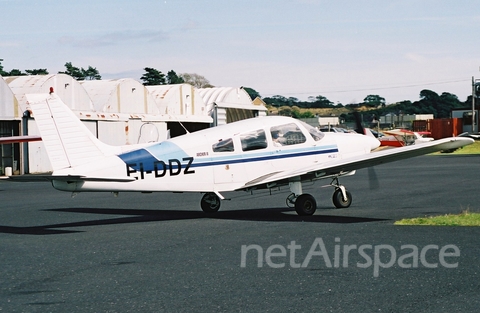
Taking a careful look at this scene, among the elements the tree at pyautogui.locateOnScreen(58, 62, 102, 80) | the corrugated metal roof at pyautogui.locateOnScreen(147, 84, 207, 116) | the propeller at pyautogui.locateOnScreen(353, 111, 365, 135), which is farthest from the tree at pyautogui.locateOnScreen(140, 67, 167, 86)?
the propeller at pyautogui.locateOnScreen(353, 111, 365, 135)

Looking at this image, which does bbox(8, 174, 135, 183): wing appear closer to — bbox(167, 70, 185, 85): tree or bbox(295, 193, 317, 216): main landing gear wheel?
bbox(295, 193, 317, 216): main landing gear wheel

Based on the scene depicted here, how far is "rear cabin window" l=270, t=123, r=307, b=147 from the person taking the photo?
1773 centimetres

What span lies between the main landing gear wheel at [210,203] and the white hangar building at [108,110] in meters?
15.2

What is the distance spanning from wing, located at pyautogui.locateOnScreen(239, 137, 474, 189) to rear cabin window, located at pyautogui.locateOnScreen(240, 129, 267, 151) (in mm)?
761

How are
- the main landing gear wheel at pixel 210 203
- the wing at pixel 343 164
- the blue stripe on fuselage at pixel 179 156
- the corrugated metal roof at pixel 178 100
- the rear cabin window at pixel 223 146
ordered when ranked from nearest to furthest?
the blue stripe on fuselage at pixel 179 156 < the wing at pixel 343 164 < the rear cabin window at pixel 223 146 < the main landing gear wheel at pixel 210 203 < the corrugated metal roof at pixel 178 100

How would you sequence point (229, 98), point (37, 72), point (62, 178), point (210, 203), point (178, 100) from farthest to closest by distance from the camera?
point (37, 72), point (229, 98), point (178, 100), point (210, 203), point (62, 178)

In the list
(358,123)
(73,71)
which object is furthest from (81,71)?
(358,123)

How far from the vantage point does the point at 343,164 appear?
16719 millimetres

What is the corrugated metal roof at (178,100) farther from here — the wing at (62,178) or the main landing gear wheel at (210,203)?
the wing at (62,178)

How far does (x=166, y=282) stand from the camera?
9820 mm

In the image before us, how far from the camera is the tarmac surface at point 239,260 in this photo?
28.1 ft

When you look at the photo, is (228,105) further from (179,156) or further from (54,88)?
(179,156)

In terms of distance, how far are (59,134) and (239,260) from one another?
606cm

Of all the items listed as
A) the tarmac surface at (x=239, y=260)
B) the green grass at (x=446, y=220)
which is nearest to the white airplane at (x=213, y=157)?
the tarmac surface at (x=239, y=260)
